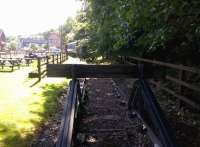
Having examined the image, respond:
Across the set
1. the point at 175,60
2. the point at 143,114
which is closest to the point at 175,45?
the point at 175,60

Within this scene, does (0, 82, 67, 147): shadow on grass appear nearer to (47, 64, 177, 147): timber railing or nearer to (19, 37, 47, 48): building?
(47, 64, 177, 147): timber railing

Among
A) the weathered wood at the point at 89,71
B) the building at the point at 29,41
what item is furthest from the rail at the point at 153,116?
the building at the point at 29,41

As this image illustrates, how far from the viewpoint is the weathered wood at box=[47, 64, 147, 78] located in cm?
641

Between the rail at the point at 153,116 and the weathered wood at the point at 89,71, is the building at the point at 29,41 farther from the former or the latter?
the weathered wood at the point at 89,71

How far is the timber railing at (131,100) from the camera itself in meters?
4.52

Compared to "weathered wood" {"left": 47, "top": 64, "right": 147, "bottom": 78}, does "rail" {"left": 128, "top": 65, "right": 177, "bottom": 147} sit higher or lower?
lower

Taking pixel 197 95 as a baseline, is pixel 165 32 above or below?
above

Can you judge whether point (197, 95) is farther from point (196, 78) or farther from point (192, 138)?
point (192, 138)

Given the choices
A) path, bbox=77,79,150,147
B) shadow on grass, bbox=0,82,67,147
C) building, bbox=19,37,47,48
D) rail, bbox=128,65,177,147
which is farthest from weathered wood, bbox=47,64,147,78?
building, bbox=19,37,47,48

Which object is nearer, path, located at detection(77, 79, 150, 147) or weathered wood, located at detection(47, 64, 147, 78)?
path, located at detection(77, 79, 150, 147)

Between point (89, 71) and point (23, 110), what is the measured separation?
3.40 metres

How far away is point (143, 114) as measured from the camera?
23.5 feet

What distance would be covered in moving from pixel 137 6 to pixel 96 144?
2.54 m

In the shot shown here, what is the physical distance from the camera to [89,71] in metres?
6.52
